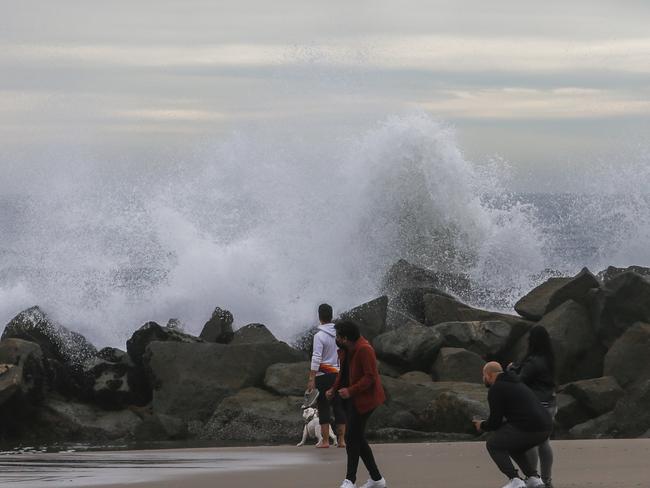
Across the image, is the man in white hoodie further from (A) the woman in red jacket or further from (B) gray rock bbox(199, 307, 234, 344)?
(B) gray rock bbox(199, 307, 234, 344)

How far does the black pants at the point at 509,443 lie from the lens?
7688 millimetres

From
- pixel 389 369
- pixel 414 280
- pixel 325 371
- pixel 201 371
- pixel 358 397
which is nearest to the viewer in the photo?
pixel 358 397

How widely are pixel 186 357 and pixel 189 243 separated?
7.16m

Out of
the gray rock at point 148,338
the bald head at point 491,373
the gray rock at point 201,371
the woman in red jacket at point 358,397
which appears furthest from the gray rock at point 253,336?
the bald head at point 491,373

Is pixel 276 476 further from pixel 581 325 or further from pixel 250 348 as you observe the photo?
pixel 581 325

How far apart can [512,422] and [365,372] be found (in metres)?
1.18

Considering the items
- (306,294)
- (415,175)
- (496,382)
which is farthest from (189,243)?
(496,382)

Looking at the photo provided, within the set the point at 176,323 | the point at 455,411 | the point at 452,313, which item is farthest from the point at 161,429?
the point at 176,323

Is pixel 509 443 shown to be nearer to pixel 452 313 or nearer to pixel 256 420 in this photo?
pixel 256 420

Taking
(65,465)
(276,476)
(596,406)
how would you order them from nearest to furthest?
(276,476), (65,465), (596,406)

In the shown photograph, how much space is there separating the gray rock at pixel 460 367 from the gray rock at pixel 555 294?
1.74 meters

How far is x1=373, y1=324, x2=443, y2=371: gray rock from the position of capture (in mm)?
14055

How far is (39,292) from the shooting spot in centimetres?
1852

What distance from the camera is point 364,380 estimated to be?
8.45m
